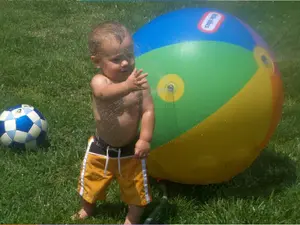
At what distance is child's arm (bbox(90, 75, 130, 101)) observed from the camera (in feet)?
9.70

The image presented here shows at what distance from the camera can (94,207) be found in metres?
3.64

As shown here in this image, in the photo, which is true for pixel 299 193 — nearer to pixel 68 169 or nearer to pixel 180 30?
pixel 180 30

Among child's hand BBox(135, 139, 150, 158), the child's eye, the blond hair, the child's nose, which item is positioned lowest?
child's hand BBox(135, 139, 150, 158)

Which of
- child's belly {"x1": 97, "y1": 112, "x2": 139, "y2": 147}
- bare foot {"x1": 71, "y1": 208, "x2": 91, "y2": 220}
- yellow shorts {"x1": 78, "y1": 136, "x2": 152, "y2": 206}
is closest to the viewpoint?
child's belly {"x1": 97, "y1": 112, "x2": 139, "y2": 147}

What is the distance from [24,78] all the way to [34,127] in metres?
1.87

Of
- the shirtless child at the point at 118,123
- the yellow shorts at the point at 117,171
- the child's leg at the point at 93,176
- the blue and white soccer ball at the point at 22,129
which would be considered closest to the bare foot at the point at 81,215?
the shirtless child at the point at 118,123

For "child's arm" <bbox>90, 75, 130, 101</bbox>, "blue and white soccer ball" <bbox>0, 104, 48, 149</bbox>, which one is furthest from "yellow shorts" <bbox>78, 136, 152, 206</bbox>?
"blue and white soccer ball" <bbox>0, 104, 48, 149</bbox>

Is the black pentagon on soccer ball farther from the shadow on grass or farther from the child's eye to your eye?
the child's eye

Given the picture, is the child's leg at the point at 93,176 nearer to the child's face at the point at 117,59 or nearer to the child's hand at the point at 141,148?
the child's hand at the point at 141,148

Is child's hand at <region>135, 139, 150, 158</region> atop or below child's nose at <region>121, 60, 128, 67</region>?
below

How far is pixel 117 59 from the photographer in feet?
10.2

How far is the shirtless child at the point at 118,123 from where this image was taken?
10.1 ft

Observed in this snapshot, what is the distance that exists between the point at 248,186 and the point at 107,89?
5.01ft

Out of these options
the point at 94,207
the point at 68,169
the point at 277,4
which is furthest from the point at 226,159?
the point at 277,4
